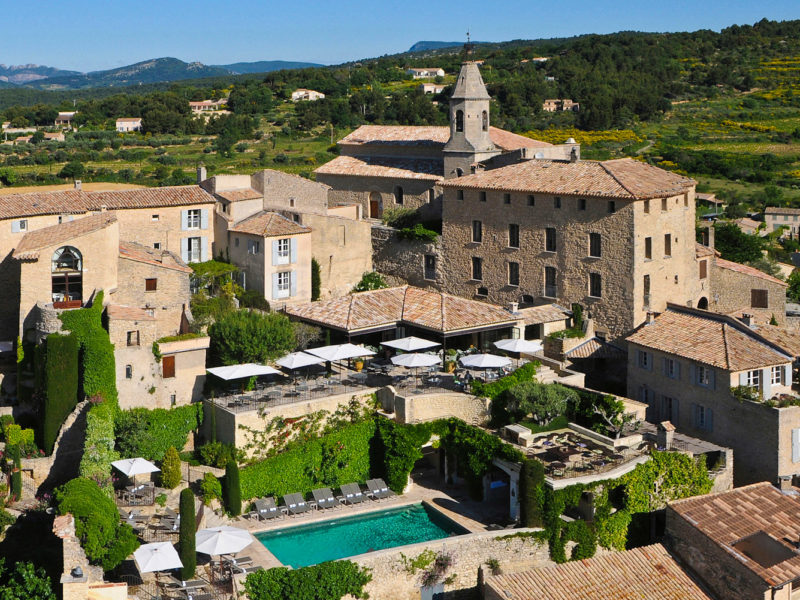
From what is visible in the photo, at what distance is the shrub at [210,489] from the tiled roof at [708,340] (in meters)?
15.4

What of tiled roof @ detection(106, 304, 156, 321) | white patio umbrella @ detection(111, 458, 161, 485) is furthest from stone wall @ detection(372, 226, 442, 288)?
white patio umbrella @ detection(111, 458, 161, 485)

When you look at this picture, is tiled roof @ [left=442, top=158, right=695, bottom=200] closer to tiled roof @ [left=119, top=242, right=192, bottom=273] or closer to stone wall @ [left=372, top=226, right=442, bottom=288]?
stone wall @ [left=372, top=226, right=442, bottom=288]

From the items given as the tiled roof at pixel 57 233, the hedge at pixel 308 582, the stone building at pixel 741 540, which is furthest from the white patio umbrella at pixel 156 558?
the stone building at pixel 741 540

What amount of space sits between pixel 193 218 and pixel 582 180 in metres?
15.6

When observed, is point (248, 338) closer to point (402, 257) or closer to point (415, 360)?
point (415, 360)

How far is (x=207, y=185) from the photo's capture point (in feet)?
153

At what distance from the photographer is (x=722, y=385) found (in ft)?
118

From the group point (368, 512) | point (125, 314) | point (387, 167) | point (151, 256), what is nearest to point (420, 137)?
point (387, 167)

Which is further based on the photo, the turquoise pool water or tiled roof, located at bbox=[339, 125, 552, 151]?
tiled roof, located at bbox=[339, 125, 552, 151]

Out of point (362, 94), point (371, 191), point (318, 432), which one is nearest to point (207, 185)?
point (371, 191)

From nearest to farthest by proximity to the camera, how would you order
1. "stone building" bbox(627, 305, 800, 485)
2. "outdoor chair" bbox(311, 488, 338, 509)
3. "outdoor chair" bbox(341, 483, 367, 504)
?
"outdoor chair" bbox(311, 488, 338, 509) → "outdoor chair" bbox(341, 483, 367, 504) → "stone building" bbox(627, 305, 800, 485)

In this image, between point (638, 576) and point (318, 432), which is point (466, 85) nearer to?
point (318, 432)

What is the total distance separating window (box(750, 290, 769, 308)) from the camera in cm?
4503

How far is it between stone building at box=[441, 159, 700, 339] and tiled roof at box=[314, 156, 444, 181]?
13.0 ft
